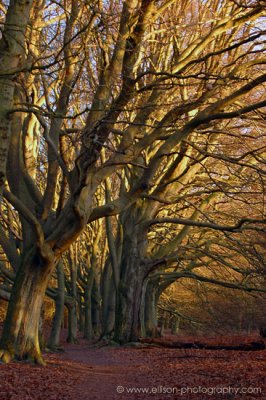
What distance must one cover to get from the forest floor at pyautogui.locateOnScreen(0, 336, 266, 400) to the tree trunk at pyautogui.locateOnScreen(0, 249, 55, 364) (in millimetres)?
562

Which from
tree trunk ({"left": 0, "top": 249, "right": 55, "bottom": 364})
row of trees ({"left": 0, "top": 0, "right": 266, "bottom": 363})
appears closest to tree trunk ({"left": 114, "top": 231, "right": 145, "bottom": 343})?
row of trees ({"left": 0, "top": 0, "right": 266, "bottom": 363})

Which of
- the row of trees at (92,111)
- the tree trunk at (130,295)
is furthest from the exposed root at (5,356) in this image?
the tree trunk at (130,295)

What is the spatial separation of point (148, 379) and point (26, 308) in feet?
9.65

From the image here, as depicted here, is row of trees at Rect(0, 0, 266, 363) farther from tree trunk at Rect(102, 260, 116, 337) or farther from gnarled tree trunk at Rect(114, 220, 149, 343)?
tree trunk at Rect(102, 260, 116, 337)

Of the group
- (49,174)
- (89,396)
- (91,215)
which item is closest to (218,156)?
(91,215)

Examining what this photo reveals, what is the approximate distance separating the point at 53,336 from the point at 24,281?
Answer: 7.81 m

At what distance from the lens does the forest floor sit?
7.43 meters

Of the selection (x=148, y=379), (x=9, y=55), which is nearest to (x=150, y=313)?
(x=148, y=379)

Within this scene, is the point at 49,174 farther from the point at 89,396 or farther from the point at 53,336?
the point at 53,336

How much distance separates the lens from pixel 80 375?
10.3m

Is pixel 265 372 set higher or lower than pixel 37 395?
higher

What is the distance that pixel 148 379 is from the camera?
962cm

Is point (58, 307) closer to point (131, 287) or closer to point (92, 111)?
point (131, 287)

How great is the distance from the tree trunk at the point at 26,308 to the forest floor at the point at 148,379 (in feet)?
1.84
